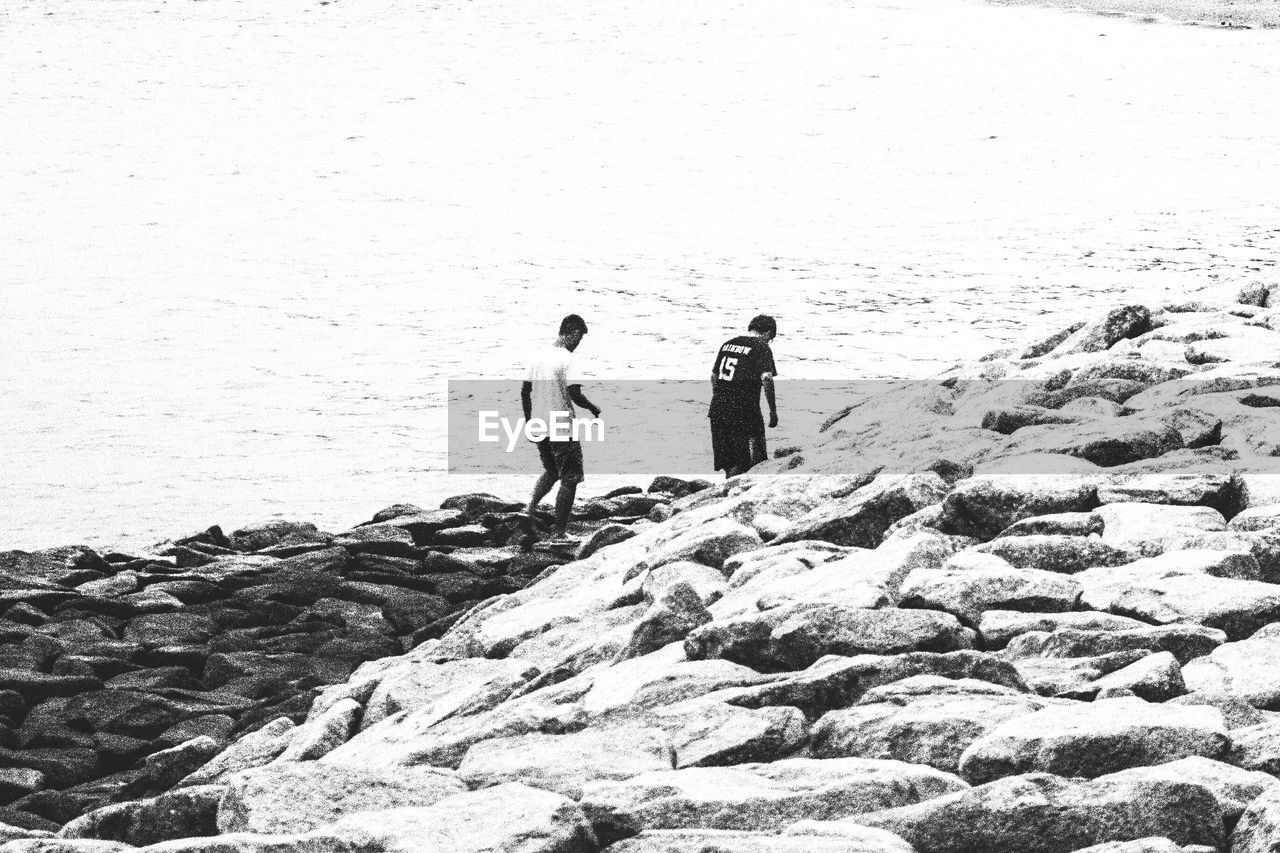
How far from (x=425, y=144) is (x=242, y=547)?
1803 cm

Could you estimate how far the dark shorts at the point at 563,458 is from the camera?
34.0 ft

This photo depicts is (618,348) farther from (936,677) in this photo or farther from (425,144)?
(936,677)

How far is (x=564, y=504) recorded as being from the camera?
1108 centimetres

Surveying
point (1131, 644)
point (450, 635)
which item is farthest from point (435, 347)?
point (1131, 644)

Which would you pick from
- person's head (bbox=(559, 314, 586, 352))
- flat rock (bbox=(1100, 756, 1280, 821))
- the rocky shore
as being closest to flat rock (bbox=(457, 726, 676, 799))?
the rocky shore

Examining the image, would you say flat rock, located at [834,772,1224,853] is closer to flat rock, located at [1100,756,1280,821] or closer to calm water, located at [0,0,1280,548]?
flat rock, located at [1100,756,1280,821]

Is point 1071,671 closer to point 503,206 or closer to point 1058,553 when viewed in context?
point 1058,553

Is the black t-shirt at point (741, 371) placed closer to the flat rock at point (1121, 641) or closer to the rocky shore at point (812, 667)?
the rocky shore at point (812, 667)

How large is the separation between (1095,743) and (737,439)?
682 cm

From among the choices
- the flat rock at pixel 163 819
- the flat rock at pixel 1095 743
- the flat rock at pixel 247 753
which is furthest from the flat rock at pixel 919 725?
the flat rock at pixel 247 753

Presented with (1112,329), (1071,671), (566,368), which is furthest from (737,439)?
(1071,671)

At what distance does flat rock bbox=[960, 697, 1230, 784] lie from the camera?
12.4ft

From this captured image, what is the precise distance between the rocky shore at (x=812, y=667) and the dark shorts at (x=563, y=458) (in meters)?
0.67

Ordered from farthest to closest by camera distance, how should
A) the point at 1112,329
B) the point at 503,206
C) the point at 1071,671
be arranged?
the point at 503,206
the point at 1112,329
the point at 1071,671
